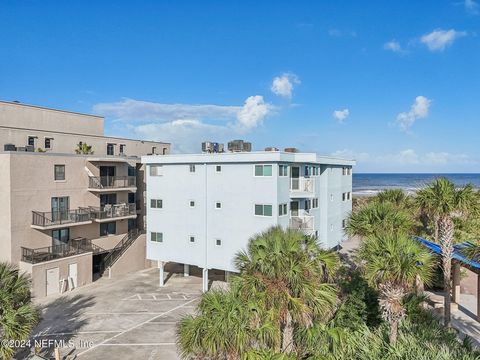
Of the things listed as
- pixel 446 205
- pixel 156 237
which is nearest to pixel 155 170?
pixel 156 237

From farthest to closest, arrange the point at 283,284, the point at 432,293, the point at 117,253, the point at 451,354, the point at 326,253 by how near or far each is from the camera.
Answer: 1. the point at 117,253
2. the point at 432,293
3. the point at 326,253
4. the point at 283,284
5. the point at 451,354

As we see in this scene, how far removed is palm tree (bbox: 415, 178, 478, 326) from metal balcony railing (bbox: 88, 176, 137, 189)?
2444 cm

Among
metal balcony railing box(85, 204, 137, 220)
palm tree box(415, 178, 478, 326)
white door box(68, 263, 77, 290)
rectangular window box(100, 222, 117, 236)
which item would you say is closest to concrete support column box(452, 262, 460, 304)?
palm tree box(415, 178, 478, 326)

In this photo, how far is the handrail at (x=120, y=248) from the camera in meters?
30.3

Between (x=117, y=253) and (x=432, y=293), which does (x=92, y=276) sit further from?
(x=432, y=293)

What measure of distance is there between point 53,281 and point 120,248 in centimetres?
671

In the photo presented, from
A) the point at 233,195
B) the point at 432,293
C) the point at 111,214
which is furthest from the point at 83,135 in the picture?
the point at 432,293

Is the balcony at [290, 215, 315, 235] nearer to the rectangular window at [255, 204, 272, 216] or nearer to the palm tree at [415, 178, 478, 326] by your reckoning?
the rectangular window at [255, 204, 272, 216]

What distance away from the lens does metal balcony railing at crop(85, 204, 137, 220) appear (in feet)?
96.6

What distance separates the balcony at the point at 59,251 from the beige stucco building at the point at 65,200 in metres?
0.07

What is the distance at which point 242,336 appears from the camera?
1082cm

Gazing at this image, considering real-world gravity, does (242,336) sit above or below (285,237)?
below

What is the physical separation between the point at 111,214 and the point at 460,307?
2718 cm

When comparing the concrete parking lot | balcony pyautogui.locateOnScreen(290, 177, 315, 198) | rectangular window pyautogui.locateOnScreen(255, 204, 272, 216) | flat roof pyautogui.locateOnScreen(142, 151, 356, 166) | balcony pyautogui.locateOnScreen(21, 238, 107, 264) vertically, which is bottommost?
the concrete parking lot
